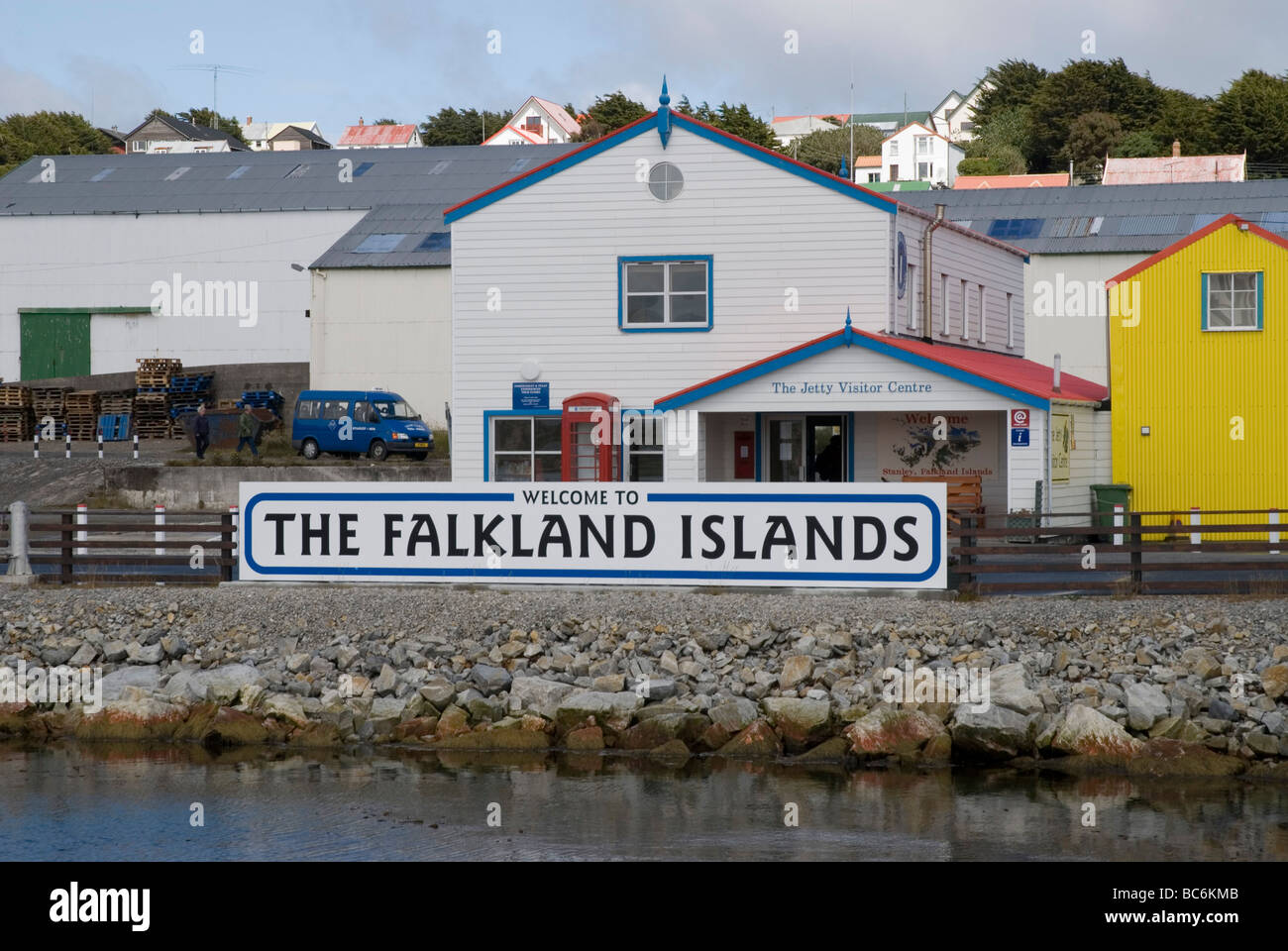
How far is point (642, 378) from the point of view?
29500 mm

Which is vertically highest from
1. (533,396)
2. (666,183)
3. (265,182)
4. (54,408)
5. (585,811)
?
(265,182)

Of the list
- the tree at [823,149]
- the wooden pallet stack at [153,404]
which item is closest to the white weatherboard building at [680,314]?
the wooden pallet stack at [153,404]

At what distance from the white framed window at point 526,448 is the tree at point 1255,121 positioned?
5854 cm

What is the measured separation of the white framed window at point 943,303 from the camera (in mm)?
32153

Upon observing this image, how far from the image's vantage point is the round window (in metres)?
29.4

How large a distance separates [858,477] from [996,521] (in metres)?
3.16

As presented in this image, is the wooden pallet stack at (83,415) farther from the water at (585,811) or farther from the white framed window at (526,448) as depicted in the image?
the water at (585,811)

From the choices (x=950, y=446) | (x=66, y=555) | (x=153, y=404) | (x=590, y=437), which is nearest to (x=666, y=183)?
(x=590, y=437)

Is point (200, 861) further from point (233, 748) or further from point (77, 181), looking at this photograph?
point (77, 181)

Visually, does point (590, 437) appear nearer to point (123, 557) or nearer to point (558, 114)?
point (123, 557)

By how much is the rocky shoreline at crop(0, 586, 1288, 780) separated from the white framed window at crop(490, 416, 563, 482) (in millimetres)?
9798

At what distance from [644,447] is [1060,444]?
7544mm

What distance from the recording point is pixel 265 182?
Answer: 55.5 metres

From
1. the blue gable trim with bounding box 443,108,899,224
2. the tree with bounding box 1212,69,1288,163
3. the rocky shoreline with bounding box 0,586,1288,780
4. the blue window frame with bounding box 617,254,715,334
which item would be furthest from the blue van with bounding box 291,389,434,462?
the tree with bounding box 1212,69,1288,163
